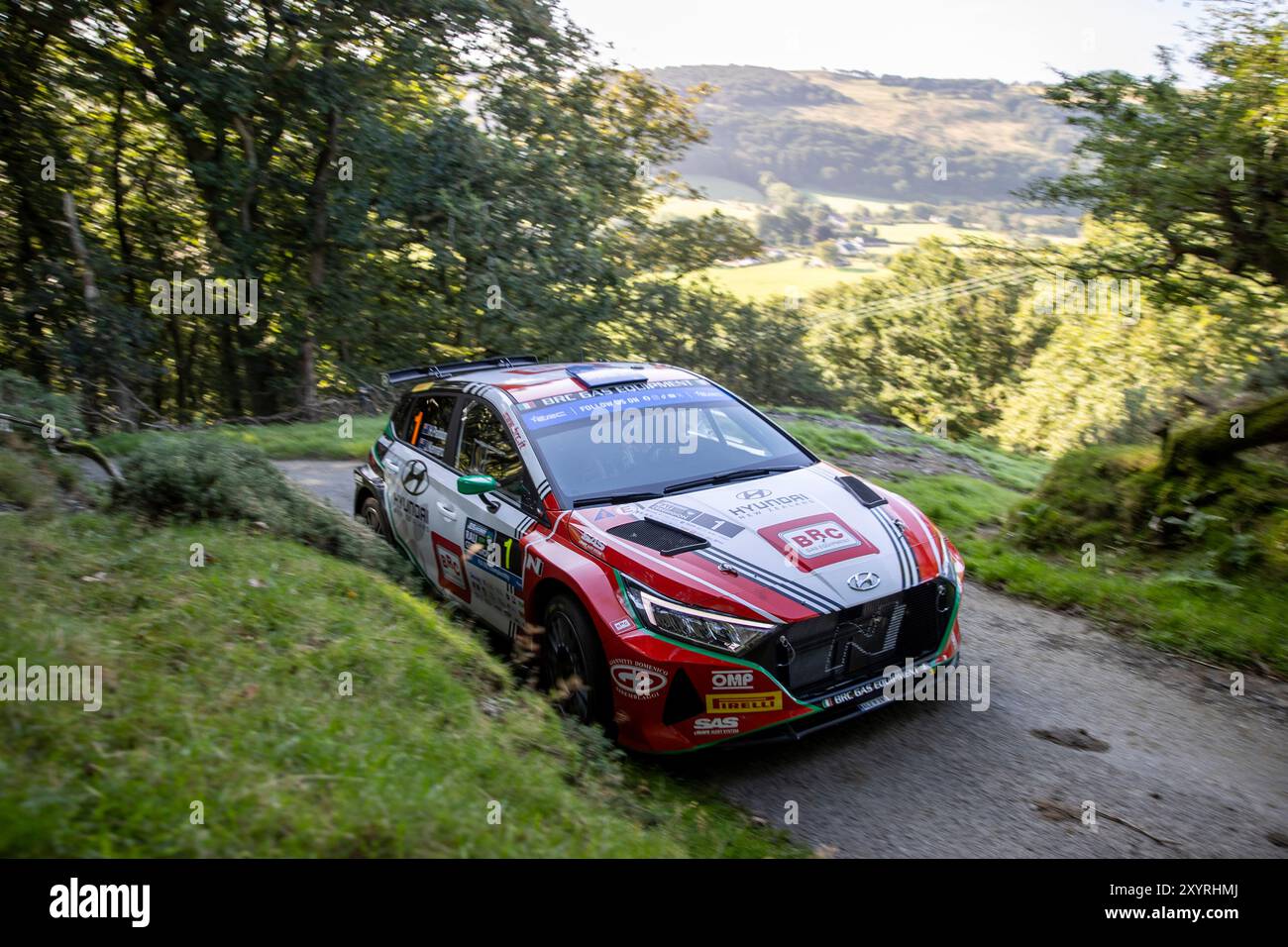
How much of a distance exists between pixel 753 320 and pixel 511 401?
26.1 m

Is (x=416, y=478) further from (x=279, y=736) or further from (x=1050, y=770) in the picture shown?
(x=1050, y=770)

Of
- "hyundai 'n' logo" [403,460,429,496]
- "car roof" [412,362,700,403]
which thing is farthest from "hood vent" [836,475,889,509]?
"hyundai 'n' logo" [403,460,429,496]

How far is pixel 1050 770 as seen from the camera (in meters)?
4.81

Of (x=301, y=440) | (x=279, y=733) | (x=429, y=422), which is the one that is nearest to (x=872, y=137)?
(x=301, y=440)

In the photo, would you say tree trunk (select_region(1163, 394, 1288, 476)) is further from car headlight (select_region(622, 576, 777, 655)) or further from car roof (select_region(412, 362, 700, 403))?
car headlight (select_region(622, 576, 777, 655))

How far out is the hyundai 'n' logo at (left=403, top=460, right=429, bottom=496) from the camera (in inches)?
277

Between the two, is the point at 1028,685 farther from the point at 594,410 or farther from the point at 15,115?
the point at 15,115

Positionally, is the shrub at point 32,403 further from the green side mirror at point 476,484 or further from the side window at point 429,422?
the green side mirror at point 476,484

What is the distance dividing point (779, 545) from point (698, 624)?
0.66 meters

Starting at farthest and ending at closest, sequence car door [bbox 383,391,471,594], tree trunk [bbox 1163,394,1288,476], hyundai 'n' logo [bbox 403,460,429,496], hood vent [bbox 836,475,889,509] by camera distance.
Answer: tree trunk [bbox 1163,394,1288,476], hyundai 'n' logo [bbox 403,460,429,496], car door [bbox 383,391,471,594], hood vent [bbox 836,475,889,509]

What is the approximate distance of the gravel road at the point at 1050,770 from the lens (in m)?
4.24

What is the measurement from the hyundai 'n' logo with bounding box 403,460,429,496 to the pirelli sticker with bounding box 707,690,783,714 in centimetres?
315

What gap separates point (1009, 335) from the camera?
4466 cm
